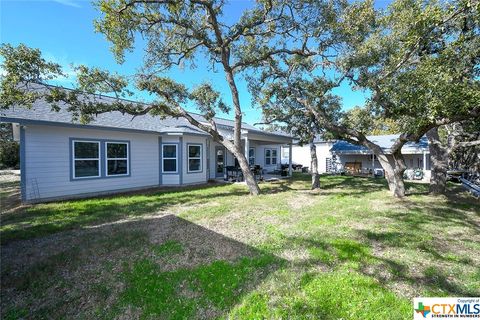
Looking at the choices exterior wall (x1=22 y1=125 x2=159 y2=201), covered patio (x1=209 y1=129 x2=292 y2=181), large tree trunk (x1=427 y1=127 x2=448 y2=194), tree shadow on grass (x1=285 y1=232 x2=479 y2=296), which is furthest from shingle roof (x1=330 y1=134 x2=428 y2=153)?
exterior wall (x1=22 y1=125 x2=159 y2=201)

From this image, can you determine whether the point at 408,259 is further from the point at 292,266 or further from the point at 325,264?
the point at 292,266

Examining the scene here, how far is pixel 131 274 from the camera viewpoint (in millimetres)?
4004

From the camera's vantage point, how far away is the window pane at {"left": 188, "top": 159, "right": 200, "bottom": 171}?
13509 mm

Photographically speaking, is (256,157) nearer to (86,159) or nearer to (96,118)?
(96,118)

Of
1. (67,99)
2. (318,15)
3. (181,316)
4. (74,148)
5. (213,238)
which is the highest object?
(318,15)

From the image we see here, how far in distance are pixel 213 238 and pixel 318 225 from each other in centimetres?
268

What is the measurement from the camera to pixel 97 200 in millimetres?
9273

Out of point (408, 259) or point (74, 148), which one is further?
point (74, 148)

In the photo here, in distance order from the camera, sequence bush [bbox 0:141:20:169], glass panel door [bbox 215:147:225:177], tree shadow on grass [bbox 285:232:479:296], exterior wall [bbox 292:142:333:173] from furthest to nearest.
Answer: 1. exterior wall [bbox 292:142:333:173]
2. bush [bbox 0:141:20:169]
3. glass panel door [bbox 215:147:225:177]
4. tree shadow on grass [bbox 285:232:479:296]

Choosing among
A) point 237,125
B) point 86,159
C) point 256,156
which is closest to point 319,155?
point 256,156

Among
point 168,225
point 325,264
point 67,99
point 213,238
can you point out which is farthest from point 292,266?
point 67,99

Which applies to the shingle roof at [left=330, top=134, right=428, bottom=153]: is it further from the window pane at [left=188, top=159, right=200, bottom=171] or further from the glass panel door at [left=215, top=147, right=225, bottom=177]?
the window pane at [left=188, top=159, right=200, bottom=171]

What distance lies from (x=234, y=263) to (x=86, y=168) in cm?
881

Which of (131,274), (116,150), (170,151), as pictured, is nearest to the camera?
(131,274)
